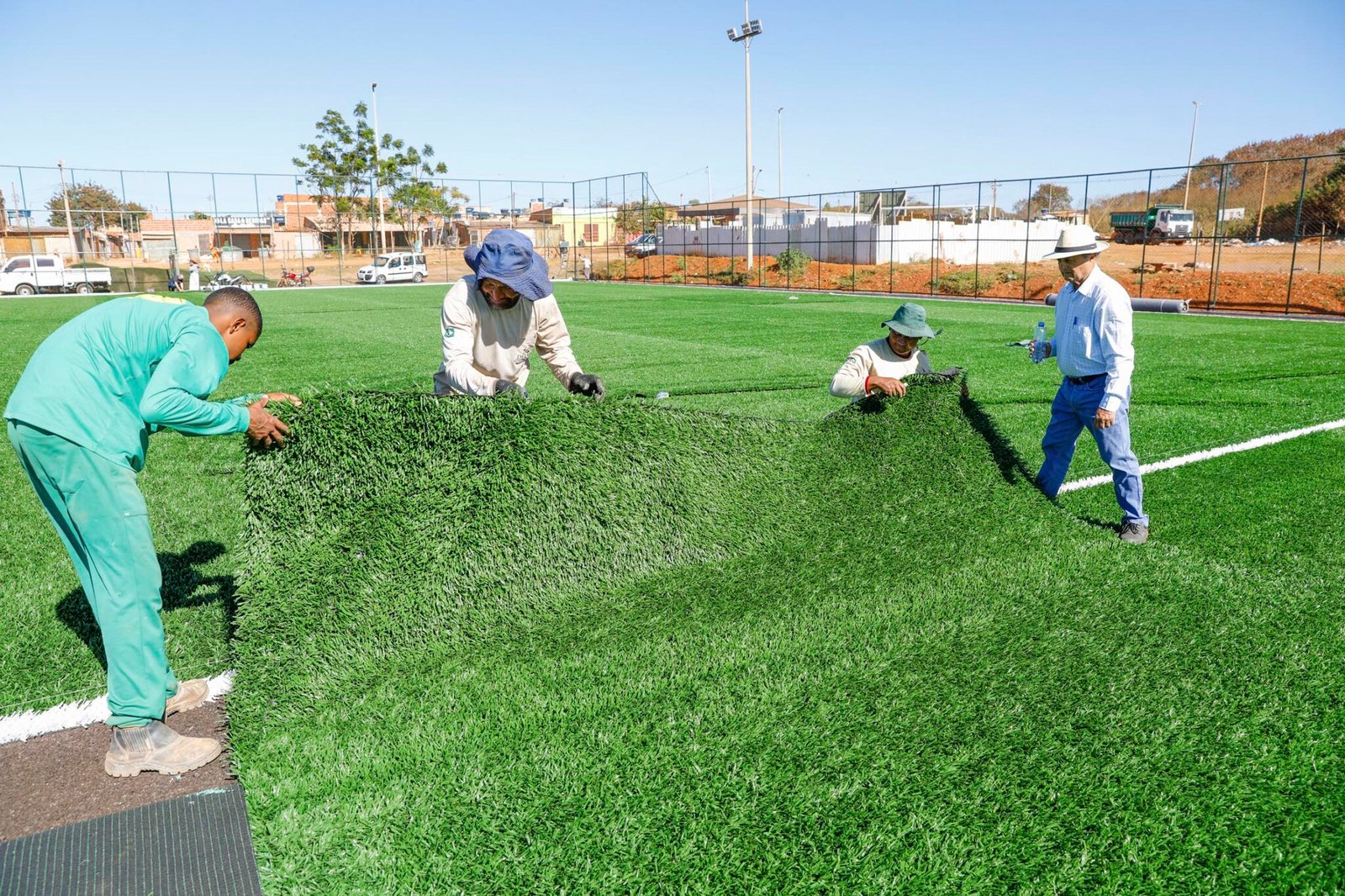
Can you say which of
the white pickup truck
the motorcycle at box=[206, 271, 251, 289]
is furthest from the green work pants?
the white pickup truck

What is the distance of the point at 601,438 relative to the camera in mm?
4242

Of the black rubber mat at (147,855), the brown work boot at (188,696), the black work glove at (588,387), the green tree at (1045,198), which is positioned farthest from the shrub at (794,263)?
Answer: the black rubber mat at (147,855)

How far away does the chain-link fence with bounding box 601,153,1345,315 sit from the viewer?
23.1 m

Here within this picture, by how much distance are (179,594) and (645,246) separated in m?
41.6

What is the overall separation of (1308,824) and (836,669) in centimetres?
152

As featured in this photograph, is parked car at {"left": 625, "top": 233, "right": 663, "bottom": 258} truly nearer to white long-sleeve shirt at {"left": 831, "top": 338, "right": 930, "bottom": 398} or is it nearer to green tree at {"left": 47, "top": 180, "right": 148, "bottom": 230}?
green tree at {"left": 47, "top": 180, "right": 148, "bottom": 230}

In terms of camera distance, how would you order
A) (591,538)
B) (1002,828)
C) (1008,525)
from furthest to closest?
1. (1008,525)
2. (591,538)
3. (1002,828)

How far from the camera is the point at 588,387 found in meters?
4.28

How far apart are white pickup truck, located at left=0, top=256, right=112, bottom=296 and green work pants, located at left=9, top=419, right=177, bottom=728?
115ft

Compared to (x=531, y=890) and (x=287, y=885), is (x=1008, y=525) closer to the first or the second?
(x=531, y=890)

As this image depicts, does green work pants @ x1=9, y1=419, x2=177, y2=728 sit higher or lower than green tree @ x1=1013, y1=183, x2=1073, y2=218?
lower

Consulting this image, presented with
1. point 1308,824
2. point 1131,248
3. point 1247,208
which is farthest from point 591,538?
point 1247,208

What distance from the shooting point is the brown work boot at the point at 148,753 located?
9.91ft

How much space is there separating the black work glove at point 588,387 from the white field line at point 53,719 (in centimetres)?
193
